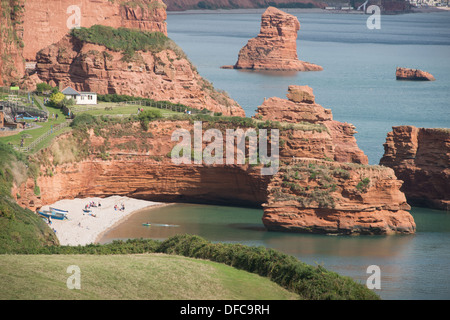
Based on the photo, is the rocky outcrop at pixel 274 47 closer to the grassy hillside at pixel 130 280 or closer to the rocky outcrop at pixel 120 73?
the rocky outcrop at pixel 120 73

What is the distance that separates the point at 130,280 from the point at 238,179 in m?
36.5

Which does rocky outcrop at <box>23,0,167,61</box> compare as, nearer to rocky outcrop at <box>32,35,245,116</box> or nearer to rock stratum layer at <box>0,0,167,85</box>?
rock stratum layer at <box>0,0,167,85</box>

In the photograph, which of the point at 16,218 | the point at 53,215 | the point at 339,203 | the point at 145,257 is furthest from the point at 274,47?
the point at 145,257

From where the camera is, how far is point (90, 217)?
7850 centimetres

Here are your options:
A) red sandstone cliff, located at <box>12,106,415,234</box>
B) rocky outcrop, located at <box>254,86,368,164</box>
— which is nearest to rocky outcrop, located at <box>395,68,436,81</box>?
rocky outcrop, located at <box>254,86,368,164</box>

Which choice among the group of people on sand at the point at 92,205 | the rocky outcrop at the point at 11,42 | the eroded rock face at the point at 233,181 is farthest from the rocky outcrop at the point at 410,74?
the group of people on sand at the point at 92,205

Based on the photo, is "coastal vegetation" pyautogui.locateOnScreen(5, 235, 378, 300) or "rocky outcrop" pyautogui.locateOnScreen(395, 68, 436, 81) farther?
"rocky outcrop" pyautogui.locateOnScreen(395, 68, 436, 81)

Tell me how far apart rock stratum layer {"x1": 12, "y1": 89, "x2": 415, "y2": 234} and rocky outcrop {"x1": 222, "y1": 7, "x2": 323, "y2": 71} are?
10639 cm

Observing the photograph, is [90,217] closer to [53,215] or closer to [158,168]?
[53,215]

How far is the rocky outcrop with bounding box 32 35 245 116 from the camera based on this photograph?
3994 inches

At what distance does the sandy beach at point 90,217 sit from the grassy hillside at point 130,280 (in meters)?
16.7

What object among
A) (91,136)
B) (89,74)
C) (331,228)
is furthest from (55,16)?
(331,228)

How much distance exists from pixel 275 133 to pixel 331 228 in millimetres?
12156

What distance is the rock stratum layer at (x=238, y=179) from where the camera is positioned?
252 feet
